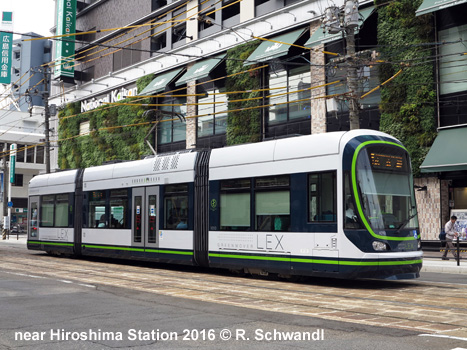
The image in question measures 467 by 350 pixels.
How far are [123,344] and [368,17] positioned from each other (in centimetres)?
2181

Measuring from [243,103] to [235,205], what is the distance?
17.7 meters

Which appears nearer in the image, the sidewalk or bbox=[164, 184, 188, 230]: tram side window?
bbox=[164, 184, 188, 230]: tram side window

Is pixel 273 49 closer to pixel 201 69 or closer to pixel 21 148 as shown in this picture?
pixel 201 69

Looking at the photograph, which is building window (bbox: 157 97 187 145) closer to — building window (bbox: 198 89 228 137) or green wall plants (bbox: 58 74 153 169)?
green wall plants (bbox: 58 74 153 169)

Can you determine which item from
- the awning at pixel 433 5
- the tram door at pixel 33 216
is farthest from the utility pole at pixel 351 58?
the tram door at pixel 33 216

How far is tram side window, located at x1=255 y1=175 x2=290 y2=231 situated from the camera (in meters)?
13.7

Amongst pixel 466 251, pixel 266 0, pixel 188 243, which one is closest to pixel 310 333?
pixel 188 243

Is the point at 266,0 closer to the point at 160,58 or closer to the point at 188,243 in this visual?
the point at 160,58

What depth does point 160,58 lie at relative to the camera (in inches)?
1551

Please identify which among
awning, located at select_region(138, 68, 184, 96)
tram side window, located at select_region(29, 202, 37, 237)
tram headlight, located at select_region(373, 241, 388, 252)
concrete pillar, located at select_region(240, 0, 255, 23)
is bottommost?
tram headlight, located at select_region(373, 241, 388, 252)

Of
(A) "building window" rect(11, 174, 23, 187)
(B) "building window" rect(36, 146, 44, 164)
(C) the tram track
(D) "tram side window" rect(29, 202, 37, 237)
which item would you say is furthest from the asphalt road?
(A) "building window" rect(11, 174, 23, 187)

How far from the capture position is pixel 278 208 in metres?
13.8

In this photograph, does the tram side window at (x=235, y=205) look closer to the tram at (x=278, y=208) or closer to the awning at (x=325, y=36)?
the tram at (x=278, y=208)

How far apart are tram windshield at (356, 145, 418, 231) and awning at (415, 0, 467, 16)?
34.7 feet
